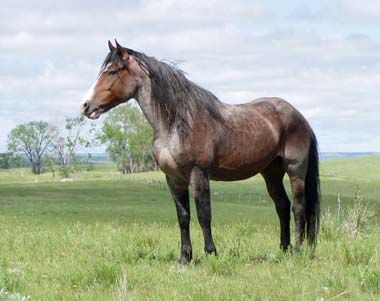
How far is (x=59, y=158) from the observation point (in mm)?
114688

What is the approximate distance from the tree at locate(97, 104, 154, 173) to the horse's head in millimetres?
98472

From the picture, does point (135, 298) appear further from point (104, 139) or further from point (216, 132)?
point (104, 139)

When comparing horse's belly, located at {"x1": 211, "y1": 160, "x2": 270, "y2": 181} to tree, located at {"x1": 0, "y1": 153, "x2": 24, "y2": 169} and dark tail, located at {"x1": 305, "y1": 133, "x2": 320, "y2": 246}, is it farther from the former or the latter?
tree, located at {"x1": 0, "y1": 153, "x2": 24, "y2": 169}

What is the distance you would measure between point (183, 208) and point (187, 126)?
3.62ft

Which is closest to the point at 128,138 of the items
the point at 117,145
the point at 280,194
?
the point at 117,145

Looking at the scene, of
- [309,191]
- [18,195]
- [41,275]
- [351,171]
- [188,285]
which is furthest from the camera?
[351,171]

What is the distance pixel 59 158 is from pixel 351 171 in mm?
51577

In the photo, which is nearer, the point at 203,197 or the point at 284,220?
the point at 203,197

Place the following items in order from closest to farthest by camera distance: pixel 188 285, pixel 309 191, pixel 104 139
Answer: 1. pixel 188 285
2. pixel 309 191
3. pixel 104 139

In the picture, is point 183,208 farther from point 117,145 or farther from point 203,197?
point 117,145

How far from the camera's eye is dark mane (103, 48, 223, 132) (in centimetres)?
851

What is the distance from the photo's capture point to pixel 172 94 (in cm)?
855

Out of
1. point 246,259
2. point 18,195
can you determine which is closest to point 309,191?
point 246,259

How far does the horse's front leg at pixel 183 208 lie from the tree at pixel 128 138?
9823 centimetres
